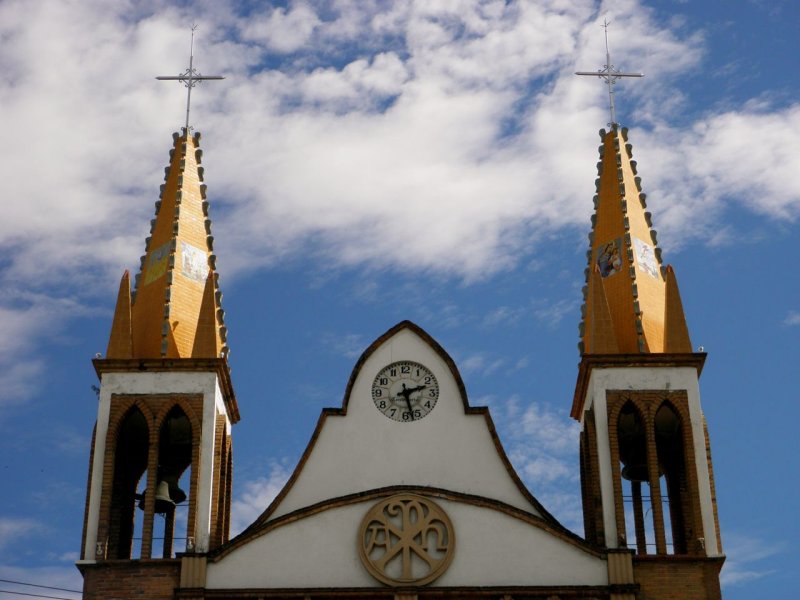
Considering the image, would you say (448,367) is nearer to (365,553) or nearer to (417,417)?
(417,417)

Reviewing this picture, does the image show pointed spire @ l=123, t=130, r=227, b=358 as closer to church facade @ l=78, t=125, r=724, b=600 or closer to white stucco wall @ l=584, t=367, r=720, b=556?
church facade @ l=78, t=125, r=724, b=600

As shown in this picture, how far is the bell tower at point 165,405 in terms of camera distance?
29219mm

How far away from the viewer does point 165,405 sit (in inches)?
1184

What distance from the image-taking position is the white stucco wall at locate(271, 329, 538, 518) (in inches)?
1155

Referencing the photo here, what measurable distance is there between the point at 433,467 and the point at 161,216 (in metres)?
8.47

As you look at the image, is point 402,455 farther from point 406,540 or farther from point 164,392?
point 164,392

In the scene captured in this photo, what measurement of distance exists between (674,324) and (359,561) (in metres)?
7.94

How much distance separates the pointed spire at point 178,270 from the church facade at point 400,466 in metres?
0.04

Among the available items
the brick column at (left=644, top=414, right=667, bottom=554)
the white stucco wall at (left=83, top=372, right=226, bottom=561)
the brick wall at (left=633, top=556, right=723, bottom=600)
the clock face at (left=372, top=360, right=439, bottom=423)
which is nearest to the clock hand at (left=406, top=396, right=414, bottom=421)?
the clock face at (left=372, top=360, right=439, bottom=423)

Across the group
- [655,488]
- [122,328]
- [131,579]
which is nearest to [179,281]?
[122,328]

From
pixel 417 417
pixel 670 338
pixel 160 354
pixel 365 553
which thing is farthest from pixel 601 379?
pixel 160 354

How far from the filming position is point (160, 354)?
30.7 metres

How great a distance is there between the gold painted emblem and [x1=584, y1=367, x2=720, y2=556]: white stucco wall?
10.2 feet

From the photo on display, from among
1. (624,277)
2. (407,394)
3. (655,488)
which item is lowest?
(655,488)
